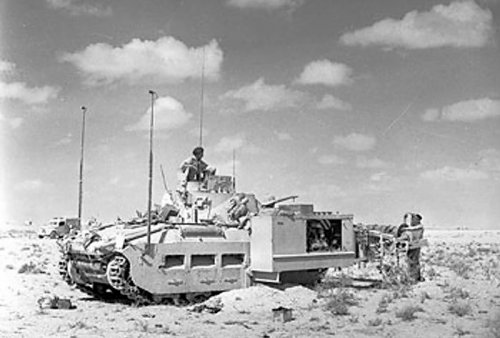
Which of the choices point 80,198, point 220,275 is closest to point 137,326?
point 220,275

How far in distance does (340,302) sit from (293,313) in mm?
1123

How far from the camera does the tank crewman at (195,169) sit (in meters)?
19.6

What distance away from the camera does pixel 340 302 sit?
14.4 metres

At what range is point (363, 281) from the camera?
2067 centimetres

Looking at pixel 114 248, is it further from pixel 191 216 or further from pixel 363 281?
pixel 363 281

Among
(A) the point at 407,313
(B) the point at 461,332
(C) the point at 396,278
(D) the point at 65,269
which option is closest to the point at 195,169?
(D) the point at 65,269

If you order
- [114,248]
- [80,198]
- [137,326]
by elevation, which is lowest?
[137,326]

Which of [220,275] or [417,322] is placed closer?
[417,322]

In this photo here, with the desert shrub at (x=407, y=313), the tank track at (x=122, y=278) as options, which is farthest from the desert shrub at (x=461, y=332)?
the tank track at (x=122, y=278)

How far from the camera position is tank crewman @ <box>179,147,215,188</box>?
1964 centimetres

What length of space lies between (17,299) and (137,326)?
5.72m

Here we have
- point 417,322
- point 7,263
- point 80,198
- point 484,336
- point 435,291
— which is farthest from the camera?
point 7,263

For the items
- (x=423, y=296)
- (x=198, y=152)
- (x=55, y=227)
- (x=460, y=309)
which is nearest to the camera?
(x=460, y=309)

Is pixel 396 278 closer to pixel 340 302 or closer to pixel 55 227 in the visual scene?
pixel 340 302
